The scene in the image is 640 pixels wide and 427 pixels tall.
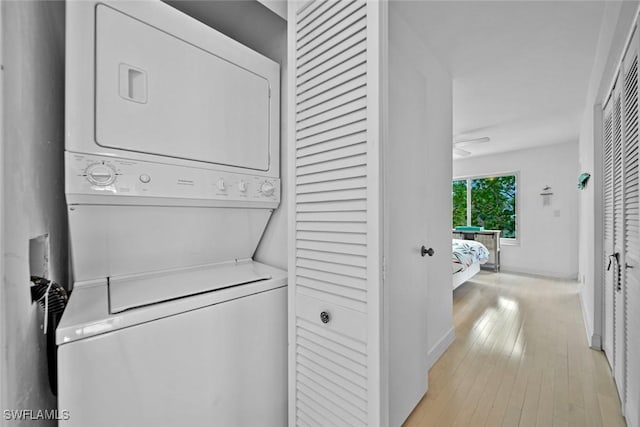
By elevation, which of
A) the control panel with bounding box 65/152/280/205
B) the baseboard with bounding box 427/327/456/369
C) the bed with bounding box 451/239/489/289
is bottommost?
the baseboard with bounding box 427/327/456/369

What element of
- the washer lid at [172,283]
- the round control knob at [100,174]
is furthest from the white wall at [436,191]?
the round control knob at [100,174]

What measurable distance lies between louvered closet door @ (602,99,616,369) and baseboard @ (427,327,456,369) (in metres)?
1.06

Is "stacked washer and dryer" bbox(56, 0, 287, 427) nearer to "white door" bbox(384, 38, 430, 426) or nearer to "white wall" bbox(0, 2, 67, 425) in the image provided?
"white wall" bbox(0, 2, 67, 425)

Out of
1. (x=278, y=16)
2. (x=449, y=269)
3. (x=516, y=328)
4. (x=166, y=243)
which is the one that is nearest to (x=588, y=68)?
(x=449, y=269)

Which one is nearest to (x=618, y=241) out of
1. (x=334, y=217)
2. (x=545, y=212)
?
(x=334, y=217)

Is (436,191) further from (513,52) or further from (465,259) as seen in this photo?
(465,259)

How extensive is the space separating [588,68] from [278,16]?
2734mm

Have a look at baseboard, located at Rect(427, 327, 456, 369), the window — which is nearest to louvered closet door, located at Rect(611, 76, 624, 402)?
baseboard, located at Rect(427, 327, 456, 369)

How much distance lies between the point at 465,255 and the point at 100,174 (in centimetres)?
418

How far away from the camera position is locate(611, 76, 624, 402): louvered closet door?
1704 millimetres

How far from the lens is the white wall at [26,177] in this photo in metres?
0.60

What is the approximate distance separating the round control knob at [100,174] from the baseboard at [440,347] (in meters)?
2.27

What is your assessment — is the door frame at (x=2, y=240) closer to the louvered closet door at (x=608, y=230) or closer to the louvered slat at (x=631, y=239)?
the louvered slat at (x=631, y=239)

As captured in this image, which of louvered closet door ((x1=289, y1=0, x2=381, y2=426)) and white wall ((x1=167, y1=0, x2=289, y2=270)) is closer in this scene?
louvered closet door ((x1=289, y1=0, x2=381, y2=426))
